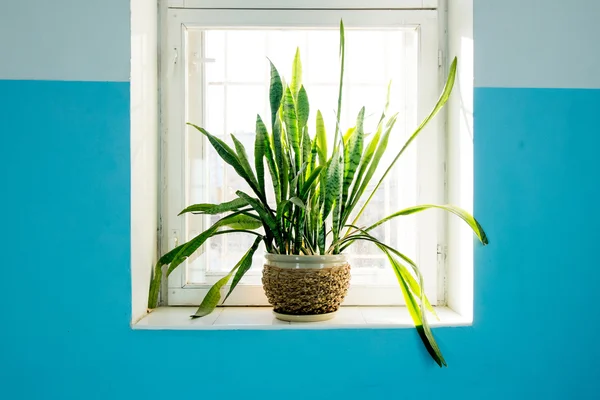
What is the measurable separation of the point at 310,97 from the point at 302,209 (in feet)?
1.61

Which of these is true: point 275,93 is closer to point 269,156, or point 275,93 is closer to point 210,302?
point 269,156

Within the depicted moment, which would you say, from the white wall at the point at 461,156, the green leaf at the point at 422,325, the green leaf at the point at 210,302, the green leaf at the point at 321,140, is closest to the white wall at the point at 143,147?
the green leaf at the point at 210,302

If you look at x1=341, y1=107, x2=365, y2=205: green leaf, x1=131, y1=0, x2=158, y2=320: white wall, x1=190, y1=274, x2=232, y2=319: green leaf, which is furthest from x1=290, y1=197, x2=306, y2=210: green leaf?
x1=131, y1=0, x2=158, y2=320: white wall

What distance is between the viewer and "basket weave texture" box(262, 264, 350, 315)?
1648 millimetres

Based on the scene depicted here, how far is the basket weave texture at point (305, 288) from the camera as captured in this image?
5.41 ft

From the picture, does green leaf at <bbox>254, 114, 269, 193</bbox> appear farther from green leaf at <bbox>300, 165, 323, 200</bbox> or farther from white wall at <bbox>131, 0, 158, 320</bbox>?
white wall at <bbox>131, 0, 158, 320</bbox>

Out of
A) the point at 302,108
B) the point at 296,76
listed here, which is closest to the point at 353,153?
the point at 302,108

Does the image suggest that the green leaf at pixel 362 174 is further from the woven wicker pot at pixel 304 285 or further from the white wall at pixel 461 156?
the white wall at pixel 461 156

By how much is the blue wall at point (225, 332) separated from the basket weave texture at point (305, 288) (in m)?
0.08

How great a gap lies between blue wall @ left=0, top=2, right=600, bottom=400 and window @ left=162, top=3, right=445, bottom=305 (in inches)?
11.0

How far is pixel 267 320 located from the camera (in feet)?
5.68
